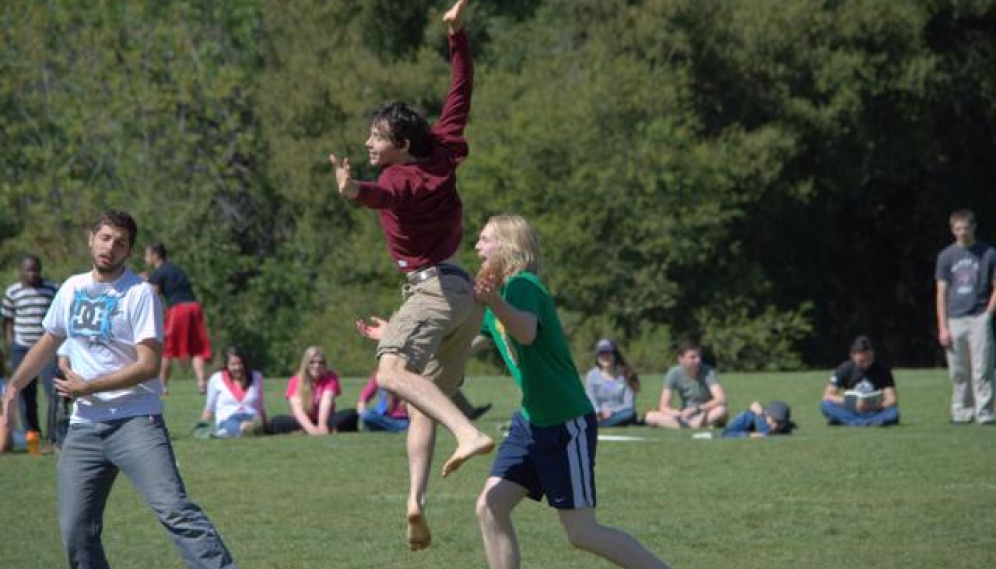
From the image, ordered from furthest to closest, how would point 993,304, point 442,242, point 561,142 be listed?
point 561,142
point 993,304
point 442,242

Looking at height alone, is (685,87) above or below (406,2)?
below

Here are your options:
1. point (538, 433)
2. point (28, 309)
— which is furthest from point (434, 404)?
point (28, 309)

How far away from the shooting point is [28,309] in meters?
18.0

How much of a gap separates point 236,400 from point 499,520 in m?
10.6

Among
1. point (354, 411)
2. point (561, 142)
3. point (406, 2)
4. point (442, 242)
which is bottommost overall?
point (354, 411)

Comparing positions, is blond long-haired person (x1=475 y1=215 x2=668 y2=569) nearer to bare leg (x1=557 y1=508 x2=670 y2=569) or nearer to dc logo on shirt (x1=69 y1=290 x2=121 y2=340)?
bare leg (x1=557 y1=508 x2=670 y2=569)

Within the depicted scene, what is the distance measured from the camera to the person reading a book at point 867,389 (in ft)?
60.1

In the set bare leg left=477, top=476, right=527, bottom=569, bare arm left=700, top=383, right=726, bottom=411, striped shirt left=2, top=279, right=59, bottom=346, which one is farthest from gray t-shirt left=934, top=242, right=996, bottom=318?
bare leg left=477, top=476, right=527, bottom=569

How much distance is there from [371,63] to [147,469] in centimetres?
3148

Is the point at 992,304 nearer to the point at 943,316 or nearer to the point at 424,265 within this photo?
the point at 943,316

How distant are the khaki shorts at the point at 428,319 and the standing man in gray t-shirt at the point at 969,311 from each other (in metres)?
10.4

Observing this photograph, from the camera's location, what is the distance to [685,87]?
37.6 metres

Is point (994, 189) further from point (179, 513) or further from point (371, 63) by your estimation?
point (179, 513)

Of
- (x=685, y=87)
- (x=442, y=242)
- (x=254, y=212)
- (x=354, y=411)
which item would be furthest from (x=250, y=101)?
(x=442, y=242)
